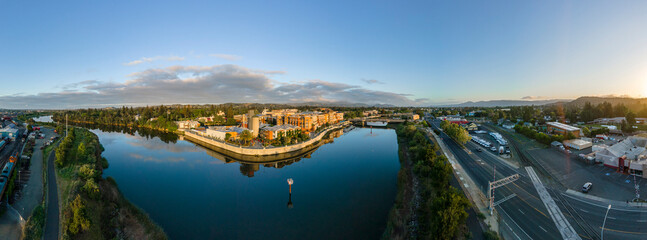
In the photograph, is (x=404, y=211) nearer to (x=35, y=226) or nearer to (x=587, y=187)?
(x=587, y=187)

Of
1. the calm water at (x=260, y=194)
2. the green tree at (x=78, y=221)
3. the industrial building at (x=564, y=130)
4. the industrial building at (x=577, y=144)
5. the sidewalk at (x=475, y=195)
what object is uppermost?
the industrial building at (x=564, y=130)

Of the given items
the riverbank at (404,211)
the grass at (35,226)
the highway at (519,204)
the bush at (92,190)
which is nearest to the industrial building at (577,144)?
the highway at (519,204)

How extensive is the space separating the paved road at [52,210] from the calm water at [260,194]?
358 cm

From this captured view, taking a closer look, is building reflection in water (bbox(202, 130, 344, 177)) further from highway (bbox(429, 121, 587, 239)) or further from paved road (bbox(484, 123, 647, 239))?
paved road (bbox(484, 123, 647, 239))

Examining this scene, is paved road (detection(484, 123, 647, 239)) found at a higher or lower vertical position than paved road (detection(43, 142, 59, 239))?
lower

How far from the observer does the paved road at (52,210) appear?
10.4m

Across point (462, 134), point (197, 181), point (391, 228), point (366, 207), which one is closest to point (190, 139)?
point (197, 181)

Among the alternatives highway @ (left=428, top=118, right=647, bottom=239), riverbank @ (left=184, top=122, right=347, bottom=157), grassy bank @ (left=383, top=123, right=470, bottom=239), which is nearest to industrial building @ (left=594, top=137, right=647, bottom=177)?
highway @ (left=428, top=118, right=647, bottom=239)

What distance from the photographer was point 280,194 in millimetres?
17203

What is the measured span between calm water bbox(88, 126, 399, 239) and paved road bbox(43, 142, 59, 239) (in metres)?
3.58

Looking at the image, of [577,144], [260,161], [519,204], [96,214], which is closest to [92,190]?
[96,214]

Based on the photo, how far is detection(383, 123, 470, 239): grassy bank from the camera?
983cm

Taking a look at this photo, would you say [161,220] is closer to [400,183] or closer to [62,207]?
[62,207]

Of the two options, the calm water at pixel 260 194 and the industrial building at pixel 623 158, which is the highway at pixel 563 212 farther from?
the industrial building at pixel 623 158
